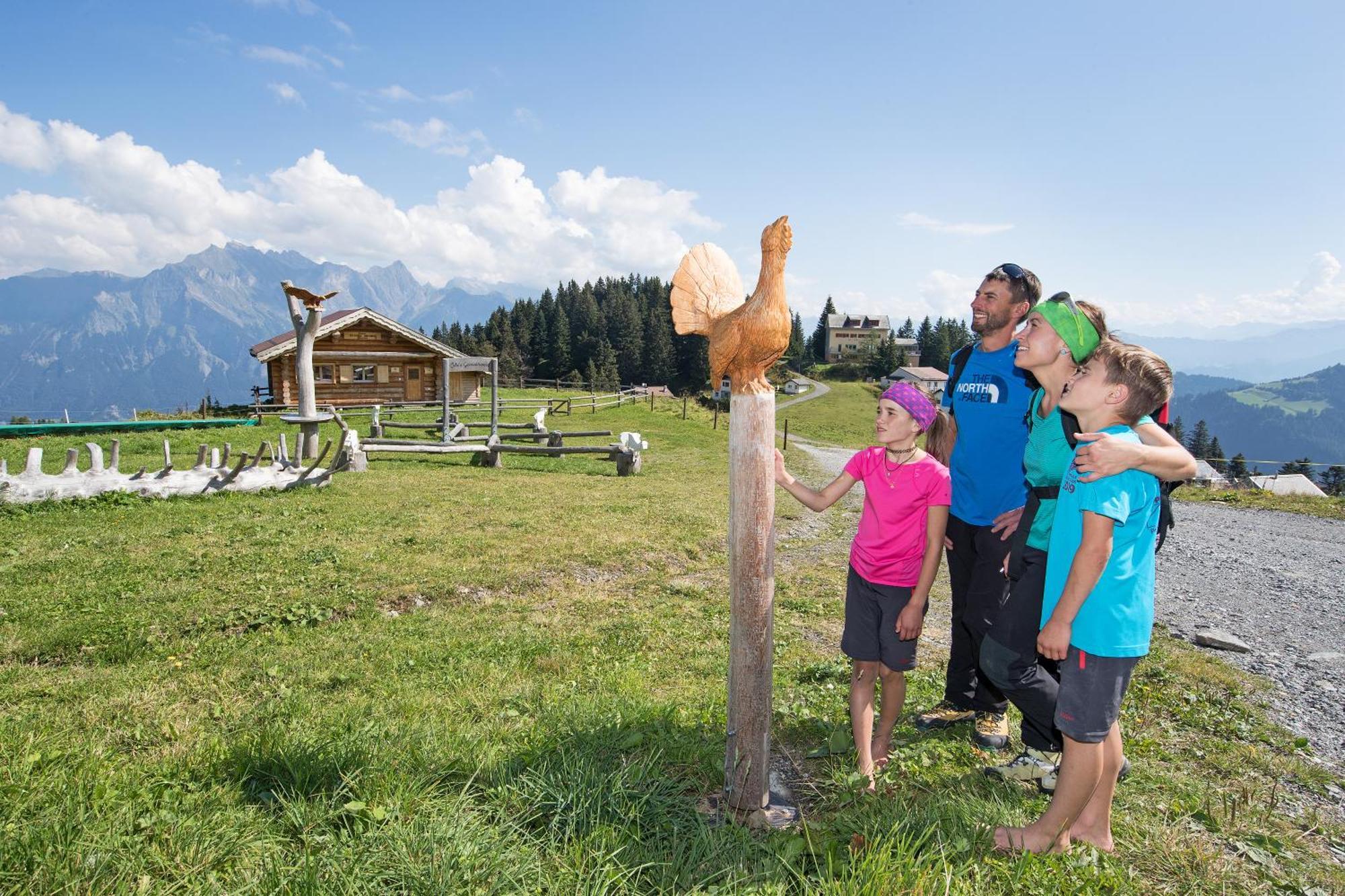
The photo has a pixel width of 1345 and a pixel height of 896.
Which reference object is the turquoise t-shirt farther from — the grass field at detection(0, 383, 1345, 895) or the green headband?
the grass field at detection(0, 383, 1345, 895)

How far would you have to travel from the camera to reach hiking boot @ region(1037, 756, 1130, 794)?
326cm

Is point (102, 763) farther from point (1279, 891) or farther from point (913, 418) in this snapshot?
point (1279, 891)

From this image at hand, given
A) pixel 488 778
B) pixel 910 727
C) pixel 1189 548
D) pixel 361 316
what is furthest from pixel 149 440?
pixel 1189 548

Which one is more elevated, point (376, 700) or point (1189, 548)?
point (376, 700)

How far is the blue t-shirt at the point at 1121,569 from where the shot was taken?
8.05 feet

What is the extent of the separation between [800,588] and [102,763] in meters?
6.06

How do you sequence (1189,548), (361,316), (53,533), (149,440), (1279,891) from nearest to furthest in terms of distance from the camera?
(1279,891)
(53,533)
(1189,548)
(149,440)
(361,316)

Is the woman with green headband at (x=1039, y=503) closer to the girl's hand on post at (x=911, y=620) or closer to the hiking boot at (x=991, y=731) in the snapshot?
the girl's hand on post at (x=911, y=620)

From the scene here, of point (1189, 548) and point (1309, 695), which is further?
point (1189, 548)

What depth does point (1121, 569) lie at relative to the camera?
8.25 feet

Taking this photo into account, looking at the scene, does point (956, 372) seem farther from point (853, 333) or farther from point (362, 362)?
point (853, 333)

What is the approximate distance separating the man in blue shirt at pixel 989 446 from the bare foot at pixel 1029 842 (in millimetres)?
904

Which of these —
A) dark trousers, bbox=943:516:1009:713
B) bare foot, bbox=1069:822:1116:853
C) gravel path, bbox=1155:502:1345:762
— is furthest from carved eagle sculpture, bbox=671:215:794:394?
gravel path, bbox=1155:502:1345:762

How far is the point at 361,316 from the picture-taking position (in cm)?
2923
